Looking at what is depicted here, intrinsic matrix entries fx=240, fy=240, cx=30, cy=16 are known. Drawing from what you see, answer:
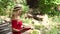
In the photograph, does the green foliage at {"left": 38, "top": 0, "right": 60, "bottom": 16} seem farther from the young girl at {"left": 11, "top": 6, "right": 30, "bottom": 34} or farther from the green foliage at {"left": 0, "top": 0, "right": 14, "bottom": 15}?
the young girl at {"left": 11, "top": 6, "right": 30, "bottom": 34}

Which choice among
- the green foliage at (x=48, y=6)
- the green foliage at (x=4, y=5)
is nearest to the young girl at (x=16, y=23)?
the green foliage at (x=4, y=5)

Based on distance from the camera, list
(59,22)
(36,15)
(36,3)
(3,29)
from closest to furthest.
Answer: (3,29)
(59,22)
(36,15)
(36,3)

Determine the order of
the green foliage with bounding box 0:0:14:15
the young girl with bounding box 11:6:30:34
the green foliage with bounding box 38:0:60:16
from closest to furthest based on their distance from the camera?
the young girl with bounding box 11:6:30:34
the green foliage with bounding box 0:0:14:15
the green foliage with bounding box 38:0:60:16

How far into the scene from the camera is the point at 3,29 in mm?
6629

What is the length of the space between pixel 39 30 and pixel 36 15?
2.36 metres

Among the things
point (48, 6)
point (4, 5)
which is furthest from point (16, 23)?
point (48, 6)

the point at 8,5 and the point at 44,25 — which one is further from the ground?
the point at 8,5

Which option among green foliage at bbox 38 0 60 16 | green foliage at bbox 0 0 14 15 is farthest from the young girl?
green foliage at bbox 38 0 60 16

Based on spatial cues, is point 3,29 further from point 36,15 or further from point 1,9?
point 36,15

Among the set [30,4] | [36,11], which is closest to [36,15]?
[36,11]

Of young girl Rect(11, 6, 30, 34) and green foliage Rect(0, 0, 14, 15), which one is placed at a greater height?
young girl Rect(11, 6, 30, 34)

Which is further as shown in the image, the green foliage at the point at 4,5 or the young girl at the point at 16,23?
the green foliage at the point at 4,5

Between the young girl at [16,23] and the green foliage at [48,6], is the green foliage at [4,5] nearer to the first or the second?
the green foliage at [48,6]

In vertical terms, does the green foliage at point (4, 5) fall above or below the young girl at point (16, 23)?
below
